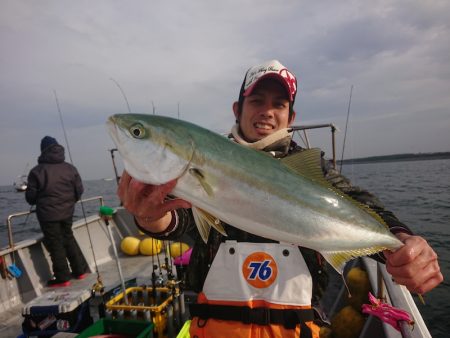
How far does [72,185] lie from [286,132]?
7774 mm

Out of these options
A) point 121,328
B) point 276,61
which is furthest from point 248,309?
point 276,61

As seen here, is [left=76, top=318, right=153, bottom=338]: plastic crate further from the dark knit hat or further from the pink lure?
the dark knit hat

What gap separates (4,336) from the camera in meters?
6.22

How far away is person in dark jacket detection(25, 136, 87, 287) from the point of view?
8.41 metres

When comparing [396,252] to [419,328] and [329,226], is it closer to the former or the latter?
[329,226]

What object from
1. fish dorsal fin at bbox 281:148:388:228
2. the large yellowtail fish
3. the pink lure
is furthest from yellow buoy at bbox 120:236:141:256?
fish dorsal fin at bbox 281:148:388:228

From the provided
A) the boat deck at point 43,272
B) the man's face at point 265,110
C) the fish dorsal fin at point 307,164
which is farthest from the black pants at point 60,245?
the fish dorsal fin at point 307,164

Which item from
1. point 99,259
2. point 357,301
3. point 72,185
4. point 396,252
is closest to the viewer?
point 396,252

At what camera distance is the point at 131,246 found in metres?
10.4

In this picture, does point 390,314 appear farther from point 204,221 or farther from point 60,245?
point 60,245

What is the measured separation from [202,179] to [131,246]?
901 cm

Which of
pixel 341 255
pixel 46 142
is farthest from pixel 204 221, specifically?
pixel 46 142

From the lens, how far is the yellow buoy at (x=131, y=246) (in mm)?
10398

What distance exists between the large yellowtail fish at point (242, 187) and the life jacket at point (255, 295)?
502 millimetres
